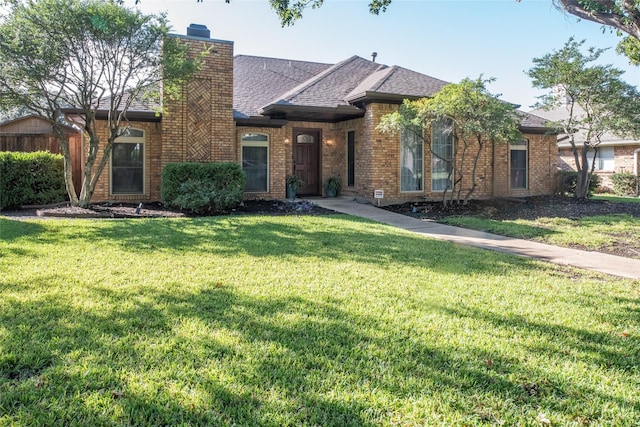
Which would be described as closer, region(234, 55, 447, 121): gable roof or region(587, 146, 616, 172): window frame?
region(234, 55, 447, 121): gable roof

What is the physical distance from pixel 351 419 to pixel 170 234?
6.05 metres

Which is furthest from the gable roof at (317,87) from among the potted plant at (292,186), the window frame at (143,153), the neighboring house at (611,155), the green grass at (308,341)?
the neighboring house at (611,155)

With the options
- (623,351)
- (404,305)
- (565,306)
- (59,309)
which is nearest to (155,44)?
(59,309)

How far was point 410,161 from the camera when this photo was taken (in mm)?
14375

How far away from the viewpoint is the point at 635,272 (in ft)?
19.4

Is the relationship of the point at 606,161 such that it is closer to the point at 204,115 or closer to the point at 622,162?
the point at 622,162

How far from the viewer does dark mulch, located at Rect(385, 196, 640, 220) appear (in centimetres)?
1205

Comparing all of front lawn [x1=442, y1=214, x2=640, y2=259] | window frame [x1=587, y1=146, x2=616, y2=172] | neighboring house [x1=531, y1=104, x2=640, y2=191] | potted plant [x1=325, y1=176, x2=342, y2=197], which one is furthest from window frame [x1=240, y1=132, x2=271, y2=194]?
window frame [x1=587, y1=146, x2=616, y2=172]

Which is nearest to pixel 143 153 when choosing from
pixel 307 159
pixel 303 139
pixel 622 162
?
pixel 303 139

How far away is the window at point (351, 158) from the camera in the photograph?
1485cm

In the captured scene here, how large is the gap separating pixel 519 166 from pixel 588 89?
3.48 m

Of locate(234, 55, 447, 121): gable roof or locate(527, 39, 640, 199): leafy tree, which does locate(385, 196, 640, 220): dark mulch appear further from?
locate(234, 55, 447, 121): gable roof

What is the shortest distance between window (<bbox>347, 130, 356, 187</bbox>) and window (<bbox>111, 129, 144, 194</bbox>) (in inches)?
253

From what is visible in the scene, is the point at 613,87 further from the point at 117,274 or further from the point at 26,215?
the point at 26,215
